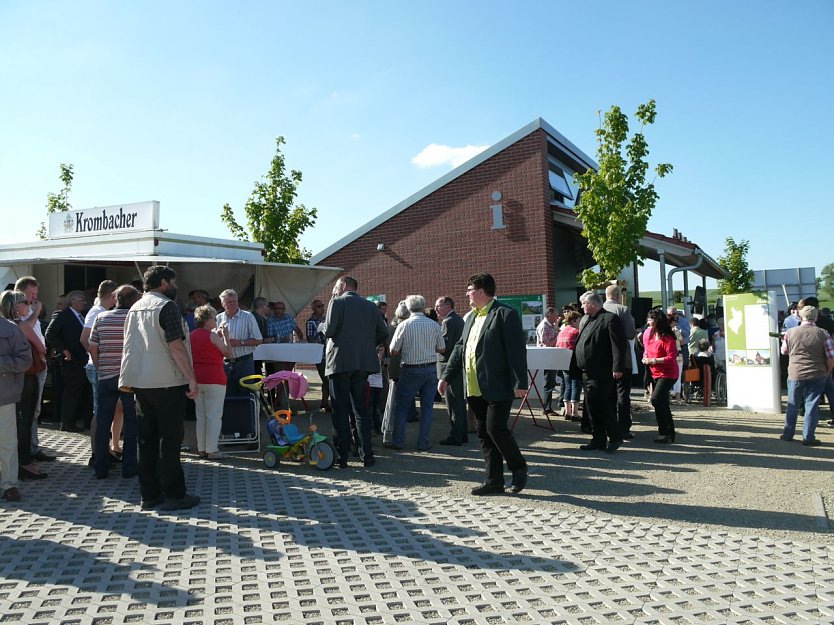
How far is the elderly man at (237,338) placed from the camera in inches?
352

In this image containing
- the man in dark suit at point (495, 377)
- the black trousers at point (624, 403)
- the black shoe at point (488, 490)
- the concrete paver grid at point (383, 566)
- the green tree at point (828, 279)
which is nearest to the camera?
the concrete paver grid at point (383, 566)

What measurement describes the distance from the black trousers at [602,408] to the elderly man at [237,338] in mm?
4213

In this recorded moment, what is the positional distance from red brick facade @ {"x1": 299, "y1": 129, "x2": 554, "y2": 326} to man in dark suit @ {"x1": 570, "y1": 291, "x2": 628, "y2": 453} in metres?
8.73

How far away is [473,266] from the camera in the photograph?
17922 millimetres

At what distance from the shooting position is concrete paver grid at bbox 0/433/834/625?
12.1 ft

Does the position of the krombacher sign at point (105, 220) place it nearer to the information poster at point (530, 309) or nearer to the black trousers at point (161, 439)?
the black trousers at point (161, 439)

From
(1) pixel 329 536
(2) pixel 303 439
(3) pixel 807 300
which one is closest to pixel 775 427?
(3) pixel 807 300

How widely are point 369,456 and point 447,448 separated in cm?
141

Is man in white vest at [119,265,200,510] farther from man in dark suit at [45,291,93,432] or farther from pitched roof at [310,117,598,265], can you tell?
pitched roof at [310,117,598,265]

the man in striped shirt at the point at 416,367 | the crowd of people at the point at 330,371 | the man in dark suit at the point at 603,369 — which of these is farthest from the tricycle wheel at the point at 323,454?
the man in dark suit at the point at 603,369

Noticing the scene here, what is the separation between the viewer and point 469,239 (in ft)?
59.1

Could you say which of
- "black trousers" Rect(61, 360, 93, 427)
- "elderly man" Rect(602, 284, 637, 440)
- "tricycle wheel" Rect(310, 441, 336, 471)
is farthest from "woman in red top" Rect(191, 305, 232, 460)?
"elderly man" Rect(602, 284, 637, 440)

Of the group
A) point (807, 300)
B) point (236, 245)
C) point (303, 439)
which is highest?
point (236, 245)

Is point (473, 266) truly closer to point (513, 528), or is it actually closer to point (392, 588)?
point (513, 528)
